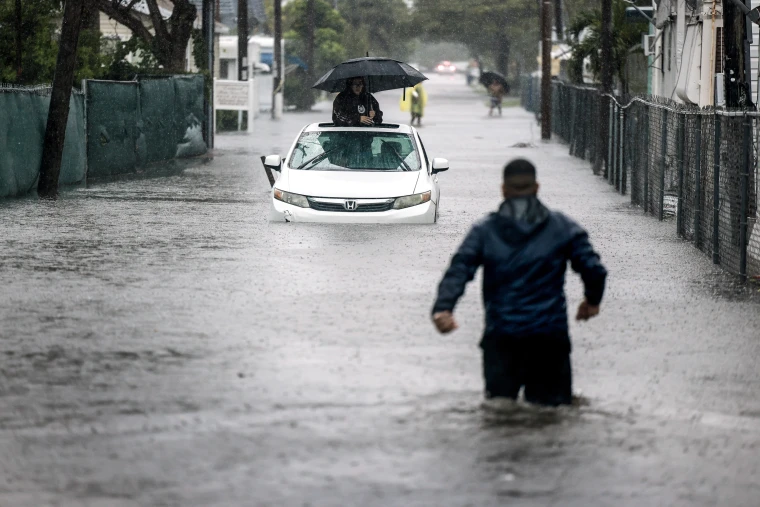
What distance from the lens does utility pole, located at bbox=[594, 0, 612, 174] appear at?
28.7 metres

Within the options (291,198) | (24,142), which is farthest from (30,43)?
(291,198)

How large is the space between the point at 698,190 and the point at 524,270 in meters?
8.77

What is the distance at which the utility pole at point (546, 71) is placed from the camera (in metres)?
43.6

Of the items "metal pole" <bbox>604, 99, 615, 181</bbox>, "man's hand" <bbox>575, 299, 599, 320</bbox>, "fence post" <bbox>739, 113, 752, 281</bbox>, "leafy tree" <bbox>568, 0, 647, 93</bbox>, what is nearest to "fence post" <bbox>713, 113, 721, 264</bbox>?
"fence post" <bbox>739, 113, 752, 281</bbox>

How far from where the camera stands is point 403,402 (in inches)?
313

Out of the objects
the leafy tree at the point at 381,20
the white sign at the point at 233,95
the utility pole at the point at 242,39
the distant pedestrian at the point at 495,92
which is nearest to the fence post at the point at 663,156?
the white sign at the point at 233,95

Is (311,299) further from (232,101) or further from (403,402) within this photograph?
(232,101)

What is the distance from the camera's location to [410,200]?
17.2 metres

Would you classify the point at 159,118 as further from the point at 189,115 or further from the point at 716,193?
the point at 716,193

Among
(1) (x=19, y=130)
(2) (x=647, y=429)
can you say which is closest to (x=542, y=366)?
(2) (x=647, y=429)

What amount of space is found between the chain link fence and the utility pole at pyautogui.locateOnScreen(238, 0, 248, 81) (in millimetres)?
20066

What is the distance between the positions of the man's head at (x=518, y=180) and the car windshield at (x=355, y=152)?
34.7 feet

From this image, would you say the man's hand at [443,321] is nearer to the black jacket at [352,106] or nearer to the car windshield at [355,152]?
the car windshield at [355,152]

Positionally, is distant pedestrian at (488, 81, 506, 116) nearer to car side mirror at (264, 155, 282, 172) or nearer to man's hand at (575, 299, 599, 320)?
car side mirror at (264, 155, 282, 172)
